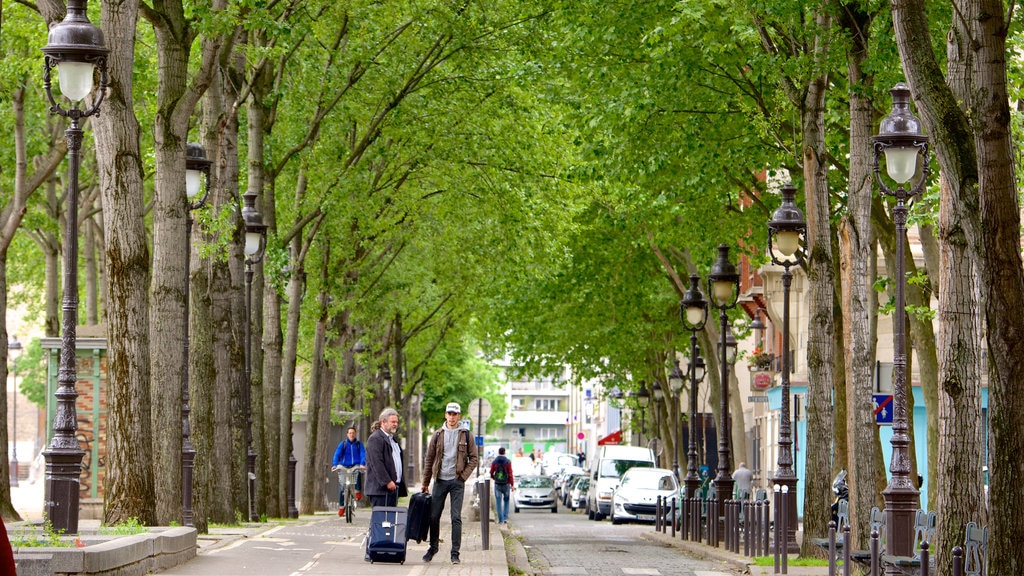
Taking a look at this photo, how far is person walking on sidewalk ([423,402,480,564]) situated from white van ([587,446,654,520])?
2834 centimetres

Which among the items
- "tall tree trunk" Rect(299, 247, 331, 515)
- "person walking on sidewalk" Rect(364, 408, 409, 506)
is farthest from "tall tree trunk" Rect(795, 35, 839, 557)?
"tall tree trunk" Rect(299, 247, 331, 515)

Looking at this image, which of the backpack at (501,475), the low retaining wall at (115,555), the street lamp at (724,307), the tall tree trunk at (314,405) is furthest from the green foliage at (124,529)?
Answer: the backpack at (501,475)

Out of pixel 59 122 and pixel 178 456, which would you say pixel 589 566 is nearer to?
pixel 178 456

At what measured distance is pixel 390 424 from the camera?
18344 millimetres

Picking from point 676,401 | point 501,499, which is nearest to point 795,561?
point 501,499

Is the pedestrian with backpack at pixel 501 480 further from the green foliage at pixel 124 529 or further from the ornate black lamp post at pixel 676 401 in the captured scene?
the green foliage at pixel 124 529

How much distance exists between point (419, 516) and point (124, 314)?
4934 mm

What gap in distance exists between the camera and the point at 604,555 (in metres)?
25.7

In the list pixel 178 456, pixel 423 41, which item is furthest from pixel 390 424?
pixel 423 41

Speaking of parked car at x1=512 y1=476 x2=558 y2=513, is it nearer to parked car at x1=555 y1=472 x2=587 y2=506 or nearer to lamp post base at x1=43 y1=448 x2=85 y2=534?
parked car at x1=555 y1=472 x2=587 y2=506

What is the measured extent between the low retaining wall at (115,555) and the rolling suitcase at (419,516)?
3.24m

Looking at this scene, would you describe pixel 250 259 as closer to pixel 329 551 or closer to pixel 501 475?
pixel 329 551

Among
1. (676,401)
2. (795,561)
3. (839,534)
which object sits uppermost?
(676,401)

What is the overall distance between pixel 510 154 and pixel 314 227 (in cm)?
419
